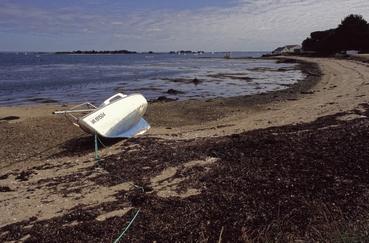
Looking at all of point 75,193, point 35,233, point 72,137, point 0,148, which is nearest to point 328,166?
point 75,193

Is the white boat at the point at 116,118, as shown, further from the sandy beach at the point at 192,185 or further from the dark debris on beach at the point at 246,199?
the dark debris on beach at the point at 246,199

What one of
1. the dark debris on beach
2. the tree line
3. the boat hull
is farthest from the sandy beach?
the tree line

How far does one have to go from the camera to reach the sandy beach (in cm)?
609

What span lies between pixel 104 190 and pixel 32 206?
126 centimetres

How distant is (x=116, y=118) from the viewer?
40.7ft

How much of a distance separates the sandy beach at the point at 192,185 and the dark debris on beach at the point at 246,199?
0.02 m

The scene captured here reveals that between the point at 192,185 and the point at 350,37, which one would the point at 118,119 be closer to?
the point at 192,185

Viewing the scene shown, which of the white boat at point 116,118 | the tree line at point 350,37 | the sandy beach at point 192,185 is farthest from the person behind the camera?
the tree line at point 350,37

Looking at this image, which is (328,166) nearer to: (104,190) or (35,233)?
(104,190)

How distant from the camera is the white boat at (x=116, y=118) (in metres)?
11.6

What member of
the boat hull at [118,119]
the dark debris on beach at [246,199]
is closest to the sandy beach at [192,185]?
the dark debris on beach at [246,199]

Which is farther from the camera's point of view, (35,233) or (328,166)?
(328,166)

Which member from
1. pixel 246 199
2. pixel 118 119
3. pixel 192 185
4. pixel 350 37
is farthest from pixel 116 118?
pixel 350 37

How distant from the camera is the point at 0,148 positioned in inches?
476
